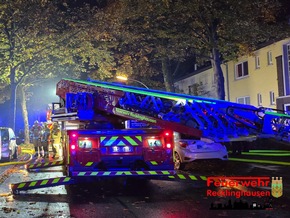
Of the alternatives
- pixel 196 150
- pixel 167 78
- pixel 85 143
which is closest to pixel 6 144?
pixel 196 150

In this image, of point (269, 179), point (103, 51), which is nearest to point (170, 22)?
point (103, 51)

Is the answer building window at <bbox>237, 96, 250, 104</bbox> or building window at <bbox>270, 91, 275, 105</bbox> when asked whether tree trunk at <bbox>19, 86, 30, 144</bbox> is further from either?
building window at <bbox>270, 91, 275, 105</bbox>

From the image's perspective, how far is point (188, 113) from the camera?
26.3ft

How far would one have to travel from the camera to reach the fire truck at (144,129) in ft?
24.8

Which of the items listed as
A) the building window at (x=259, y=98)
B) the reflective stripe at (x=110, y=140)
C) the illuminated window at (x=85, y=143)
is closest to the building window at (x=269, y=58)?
the building window at (x=259, y=98)

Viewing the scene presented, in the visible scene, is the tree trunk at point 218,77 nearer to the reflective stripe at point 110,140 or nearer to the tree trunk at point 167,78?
the tree trunk at point 167,78

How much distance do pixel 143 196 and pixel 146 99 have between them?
2.19 metres

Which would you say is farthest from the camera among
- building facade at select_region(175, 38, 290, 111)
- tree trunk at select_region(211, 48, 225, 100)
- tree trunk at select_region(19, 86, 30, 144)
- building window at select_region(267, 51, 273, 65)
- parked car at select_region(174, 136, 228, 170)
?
tree trunk at select_region(19, 86, 30, 144)

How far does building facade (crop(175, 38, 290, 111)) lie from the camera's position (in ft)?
75.4

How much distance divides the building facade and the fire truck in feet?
51.0

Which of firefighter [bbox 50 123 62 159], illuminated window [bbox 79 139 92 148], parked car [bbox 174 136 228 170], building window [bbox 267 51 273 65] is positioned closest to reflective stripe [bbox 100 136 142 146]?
illuminated window [bbox 79 139 92 148]

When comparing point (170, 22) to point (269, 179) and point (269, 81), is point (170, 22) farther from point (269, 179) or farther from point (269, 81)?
point (269, 179)

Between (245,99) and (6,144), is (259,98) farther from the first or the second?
(6,144)

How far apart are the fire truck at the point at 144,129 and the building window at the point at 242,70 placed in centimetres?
2014
